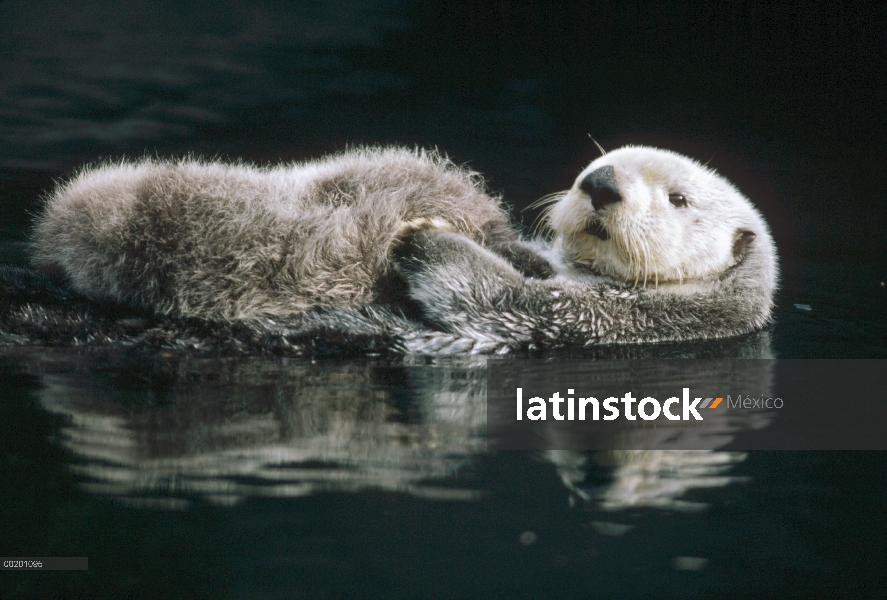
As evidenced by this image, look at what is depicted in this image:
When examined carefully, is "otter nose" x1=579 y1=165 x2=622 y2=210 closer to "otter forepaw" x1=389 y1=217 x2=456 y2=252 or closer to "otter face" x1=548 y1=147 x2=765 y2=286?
"otter face" x1=548 y1=147 x2=765 y2=286

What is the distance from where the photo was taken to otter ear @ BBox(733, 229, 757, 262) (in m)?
3.41

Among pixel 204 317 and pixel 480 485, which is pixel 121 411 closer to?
pixel 204 317

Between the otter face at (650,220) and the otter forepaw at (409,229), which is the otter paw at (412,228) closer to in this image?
the otter forepaw at (409,229)

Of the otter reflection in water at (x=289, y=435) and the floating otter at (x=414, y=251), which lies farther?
the floating otter at (x=414, y=251)

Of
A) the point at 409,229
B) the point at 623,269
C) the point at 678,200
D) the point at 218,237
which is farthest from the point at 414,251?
the point at 678,200

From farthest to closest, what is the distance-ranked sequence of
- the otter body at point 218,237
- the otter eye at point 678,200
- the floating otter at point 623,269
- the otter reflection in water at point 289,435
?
the otter eye at point 678,200, the floating otter at point 623,269, the otter body at point 218,237, the otter reflection in water at point 289,435

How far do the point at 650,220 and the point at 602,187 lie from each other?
265 mm

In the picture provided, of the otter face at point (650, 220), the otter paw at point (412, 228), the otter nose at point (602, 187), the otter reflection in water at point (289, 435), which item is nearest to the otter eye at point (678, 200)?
the otter face at point (650, 220)

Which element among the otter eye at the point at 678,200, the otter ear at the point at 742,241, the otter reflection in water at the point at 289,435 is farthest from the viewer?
the otter ear at the point at 742,241

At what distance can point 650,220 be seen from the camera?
10.1 feet

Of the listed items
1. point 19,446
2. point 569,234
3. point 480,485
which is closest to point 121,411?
point 19,446

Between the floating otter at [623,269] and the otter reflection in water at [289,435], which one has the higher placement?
the floating otter at [623,269]

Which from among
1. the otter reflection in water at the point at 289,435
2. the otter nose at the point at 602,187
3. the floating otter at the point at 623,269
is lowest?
the otter reflection in water at the point at 289,435

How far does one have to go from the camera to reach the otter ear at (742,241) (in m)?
3.41
